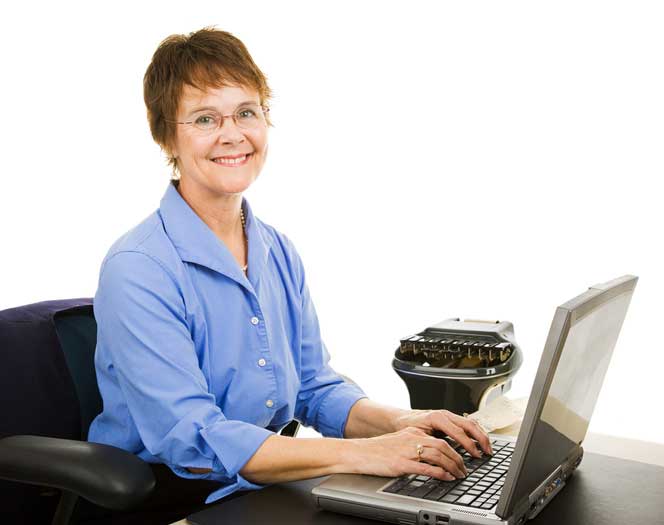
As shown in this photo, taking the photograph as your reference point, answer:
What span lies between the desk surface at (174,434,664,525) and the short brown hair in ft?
2.62

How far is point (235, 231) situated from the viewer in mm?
1858

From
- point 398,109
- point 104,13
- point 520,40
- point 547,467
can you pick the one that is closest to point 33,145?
point 104,13

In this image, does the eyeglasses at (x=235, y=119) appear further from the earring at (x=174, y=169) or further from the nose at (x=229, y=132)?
the earring at (x=174, y=169)

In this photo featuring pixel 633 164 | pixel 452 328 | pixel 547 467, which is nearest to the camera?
pixel 547 467

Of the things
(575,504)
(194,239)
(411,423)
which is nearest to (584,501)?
(575,504)

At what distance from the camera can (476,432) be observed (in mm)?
1521

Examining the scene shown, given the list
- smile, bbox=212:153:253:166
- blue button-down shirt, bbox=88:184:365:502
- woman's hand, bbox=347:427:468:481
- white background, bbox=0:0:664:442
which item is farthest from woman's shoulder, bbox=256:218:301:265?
white background, bbox=0:0:664:442

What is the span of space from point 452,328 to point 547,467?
2.55 ft

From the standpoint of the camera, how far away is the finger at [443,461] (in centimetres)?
137

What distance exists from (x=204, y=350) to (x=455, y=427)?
506mm

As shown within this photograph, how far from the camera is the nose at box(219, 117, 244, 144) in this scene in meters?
1.70

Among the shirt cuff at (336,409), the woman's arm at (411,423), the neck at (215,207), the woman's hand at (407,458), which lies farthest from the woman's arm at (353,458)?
the neck at (215,207)

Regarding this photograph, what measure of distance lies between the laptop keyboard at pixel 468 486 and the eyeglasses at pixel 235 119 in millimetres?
791

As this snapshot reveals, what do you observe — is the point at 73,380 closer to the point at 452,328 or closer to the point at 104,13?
the point at 452,328
